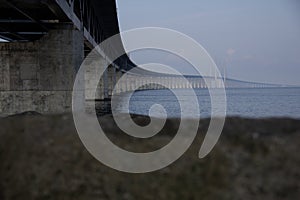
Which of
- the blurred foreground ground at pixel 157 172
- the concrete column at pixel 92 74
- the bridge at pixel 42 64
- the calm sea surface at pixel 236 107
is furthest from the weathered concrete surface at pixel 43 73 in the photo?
the concrete column at pixel 92 74

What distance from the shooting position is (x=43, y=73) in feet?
86.2

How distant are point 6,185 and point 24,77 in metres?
25.5

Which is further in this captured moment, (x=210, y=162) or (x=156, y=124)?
(x=156, y=124)

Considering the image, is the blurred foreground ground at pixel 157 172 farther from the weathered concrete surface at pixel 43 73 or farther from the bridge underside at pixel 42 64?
the weathered concrete surface at pixel 43 73

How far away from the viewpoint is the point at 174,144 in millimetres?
2430

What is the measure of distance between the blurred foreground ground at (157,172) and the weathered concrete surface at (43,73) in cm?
2299

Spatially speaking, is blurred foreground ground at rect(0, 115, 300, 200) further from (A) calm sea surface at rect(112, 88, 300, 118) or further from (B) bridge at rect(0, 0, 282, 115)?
(B) bridge at rect(0, 0, 282, 115)

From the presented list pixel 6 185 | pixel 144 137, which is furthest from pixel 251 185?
pixel 6 185

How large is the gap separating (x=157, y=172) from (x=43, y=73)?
24790 millimetres

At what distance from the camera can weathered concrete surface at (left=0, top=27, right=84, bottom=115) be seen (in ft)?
84.1

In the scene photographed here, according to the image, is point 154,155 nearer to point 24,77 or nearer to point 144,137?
point 144,137

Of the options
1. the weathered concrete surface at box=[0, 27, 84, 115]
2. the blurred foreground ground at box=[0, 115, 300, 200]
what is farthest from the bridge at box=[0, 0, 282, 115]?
the blurred foreground ground at box=[0, 115, 300, 200]

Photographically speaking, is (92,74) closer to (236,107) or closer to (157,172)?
(236,107)

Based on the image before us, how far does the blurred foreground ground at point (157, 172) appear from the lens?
2236 millimetres
